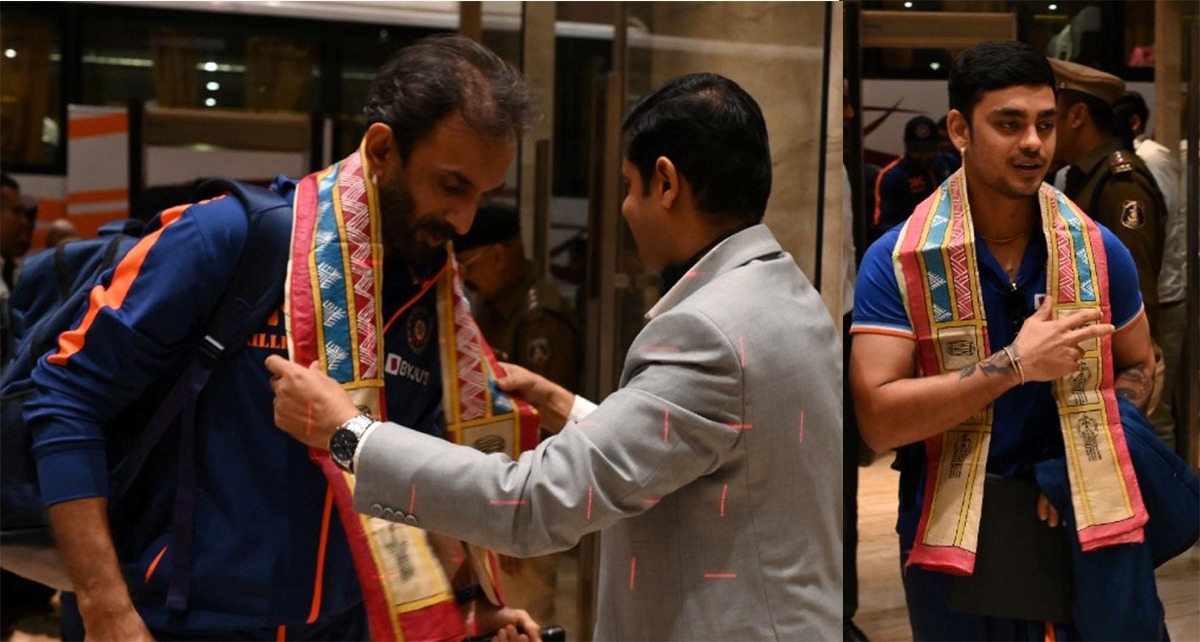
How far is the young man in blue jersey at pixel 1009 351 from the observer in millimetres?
1586

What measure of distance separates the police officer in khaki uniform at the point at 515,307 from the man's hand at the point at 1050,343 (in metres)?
2.18

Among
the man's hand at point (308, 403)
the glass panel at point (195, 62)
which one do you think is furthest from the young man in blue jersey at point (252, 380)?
the glass panel at point (195, 62)

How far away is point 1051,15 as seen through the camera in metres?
1.70

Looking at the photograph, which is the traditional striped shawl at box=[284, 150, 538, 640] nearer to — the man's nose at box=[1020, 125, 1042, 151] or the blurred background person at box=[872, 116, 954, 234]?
the blurred background person at box=[872, 116, 954, 234]

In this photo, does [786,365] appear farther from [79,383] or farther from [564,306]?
[564,306]

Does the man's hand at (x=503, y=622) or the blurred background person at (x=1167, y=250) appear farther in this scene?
the man's hand at (x=503, y=622)

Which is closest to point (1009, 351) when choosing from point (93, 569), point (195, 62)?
point (93, 569)

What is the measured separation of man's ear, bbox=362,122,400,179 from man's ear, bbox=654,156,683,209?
1.53 ft

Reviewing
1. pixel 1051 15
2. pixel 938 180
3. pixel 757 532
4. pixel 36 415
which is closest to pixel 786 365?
pixel 757 532

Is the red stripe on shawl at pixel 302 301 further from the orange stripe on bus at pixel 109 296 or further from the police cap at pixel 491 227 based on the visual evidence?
the police cap at pixel 491 227

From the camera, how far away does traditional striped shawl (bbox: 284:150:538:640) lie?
1724mm

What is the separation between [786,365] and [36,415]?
0.98 meters

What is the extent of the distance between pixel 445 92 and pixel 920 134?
65cm

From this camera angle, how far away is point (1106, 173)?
5.48 ft
